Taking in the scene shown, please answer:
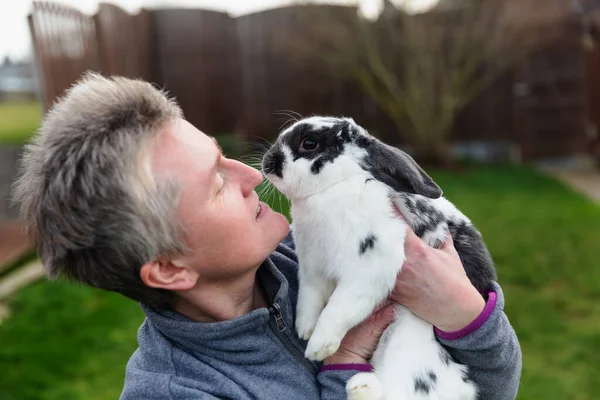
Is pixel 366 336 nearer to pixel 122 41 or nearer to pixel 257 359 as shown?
pixel 257 359

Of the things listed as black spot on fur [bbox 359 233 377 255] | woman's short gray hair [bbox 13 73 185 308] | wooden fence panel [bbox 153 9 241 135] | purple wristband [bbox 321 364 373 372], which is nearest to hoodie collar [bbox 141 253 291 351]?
woman's short gray hair [bbox 13 73 185 308]

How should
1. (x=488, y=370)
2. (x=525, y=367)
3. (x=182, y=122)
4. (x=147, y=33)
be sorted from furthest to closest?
(x=147, y=33) < (x=525, y=367) < (x=488, y=370) < (x=182, y=122)

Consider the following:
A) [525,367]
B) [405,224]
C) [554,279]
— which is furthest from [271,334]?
[554,279]

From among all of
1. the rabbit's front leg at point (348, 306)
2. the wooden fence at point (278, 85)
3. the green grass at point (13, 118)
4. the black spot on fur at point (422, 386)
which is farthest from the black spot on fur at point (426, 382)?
the green grass at point (13, 118)

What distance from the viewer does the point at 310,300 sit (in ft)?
Result: 5.78

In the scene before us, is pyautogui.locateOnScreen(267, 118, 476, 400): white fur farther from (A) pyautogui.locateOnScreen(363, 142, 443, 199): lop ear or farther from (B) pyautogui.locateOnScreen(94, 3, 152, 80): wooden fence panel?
(B) pyautogui.locateOnScreen(94, 3, 152, 80): wooden fence panel

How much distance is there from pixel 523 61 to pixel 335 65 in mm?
2857

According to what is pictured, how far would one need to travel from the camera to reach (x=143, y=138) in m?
1.46

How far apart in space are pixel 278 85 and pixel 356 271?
357 inches

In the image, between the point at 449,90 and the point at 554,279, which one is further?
the point at 449,90

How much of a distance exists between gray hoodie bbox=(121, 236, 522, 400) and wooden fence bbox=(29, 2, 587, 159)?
295 inches

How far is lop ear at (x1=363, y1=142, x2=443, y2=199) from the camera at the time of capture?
5.63 feet

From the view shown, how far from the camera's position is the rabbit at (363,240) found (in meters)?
1.67

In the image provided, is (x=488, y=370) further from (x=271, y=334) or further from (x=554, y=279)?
(x=554, y=279)
